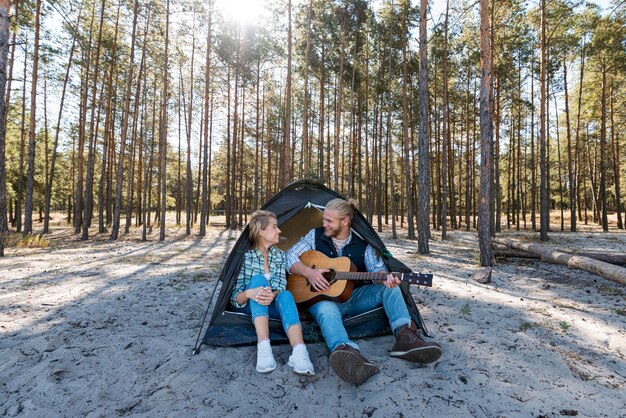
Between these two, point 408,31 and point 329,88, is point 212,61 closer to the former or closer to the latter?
point 329,88

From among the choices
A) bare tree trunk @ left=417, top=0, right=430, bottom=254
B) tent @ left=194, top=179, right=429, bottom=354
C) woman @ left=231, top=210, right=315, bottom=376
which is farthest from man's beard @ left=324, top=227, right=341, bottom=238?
bare tree trunk @ left=417, top=0, right=430, bottom=254

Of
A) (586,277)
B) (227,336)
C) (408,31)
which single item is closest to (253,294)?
(227,336)

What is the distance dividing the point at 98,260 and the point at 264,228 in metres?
7.50

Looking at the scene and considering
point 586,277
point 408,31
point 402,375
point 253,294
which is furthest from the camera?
point 408,31

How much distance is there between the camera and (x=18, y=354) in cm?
291

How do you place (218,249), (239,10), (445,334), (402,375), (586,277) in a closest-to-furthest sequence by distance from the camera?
(402,375) < (445,334) < (586,277) < (218,249) < (239,10)

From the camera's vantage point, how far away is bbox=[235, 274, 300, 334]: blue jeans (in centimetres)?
277

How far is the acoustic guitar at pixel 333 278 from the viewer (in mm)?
2998

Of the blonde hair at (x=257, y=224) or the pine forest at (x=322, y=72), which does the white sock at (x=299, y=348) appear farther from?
the pine forest at (x=322, y=72)

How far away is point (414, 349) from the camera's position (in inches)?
105

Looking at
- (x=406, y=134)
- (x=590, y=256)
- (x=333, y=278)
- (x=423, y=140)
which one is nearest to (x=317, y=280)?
(x=333, y=278)

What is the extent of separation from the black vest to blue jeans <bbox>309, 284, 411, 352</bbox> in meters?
0.28

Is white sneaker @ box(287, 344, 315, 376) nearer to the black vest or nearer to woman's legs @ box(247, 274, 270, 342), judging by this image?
woman's legs @ box(247, 274, 270, 342)

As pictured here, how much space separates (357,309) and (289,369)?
3.06 feet
